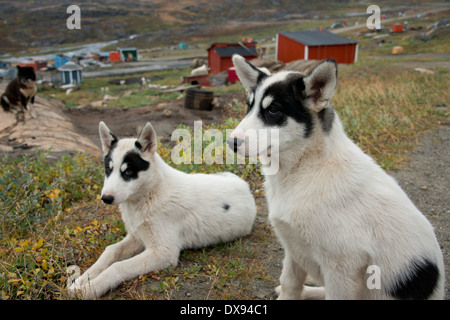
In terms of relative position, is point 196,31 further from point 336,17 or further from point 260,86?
point 260,86

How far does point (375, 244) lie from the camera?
2836mm

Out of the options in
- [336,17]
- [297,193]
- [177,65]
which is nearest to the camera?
[297,193]

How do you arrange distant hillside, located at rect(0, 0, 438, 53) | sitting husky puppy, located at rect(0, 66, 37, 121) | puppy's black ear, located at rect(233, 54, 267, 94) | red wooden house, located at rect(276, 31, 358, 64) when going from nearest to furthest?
puppy's black ear, located at rect(233, 54, 267, 94)
sitting husky puppy, located at rect(0, 66, 37, 121)
red wooden house, located at rect(276, 31, 358, 64)
distant hillside, located at rect(0, 0, 438, 53)

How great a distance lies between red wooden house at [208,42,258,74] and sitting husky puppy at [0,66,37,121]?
835 inches

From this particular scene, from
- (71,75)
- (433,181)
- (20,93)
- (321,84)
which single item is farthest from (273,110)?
(71,75)

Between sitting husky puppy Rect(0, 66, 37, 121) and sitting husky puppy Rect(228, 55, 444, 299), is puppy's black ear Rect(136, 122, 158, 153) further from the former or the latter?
sitting husky puppy Rect(0, 66, 37, 121)

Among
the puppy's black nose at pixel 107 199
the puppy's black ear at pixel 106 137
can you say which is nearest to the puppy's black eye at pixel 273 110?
the puppy's black nose at pixel 107 199

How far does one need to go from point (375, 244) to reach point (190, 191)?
2.53m

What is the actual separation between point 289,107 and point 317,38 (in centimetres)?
3140

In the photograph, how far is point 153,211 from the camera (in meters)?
4.41

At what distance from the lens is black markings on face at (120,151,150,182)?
4.25 meters

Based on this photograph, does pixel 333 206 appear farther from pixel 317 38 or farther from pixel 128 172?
pixel 317 38

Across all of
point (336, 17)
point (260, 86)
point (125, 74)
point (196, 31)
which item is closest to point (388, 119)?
point (260, 86)

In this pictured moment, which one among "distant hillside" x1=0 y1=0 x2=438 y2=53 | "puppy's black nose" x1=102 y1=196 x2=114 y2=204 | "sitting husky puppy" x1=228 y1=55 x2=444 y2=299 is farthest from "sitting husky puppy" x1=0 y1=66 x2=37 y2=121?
"distant hillside" x1=0 y1=0 x2=438 y2=53
